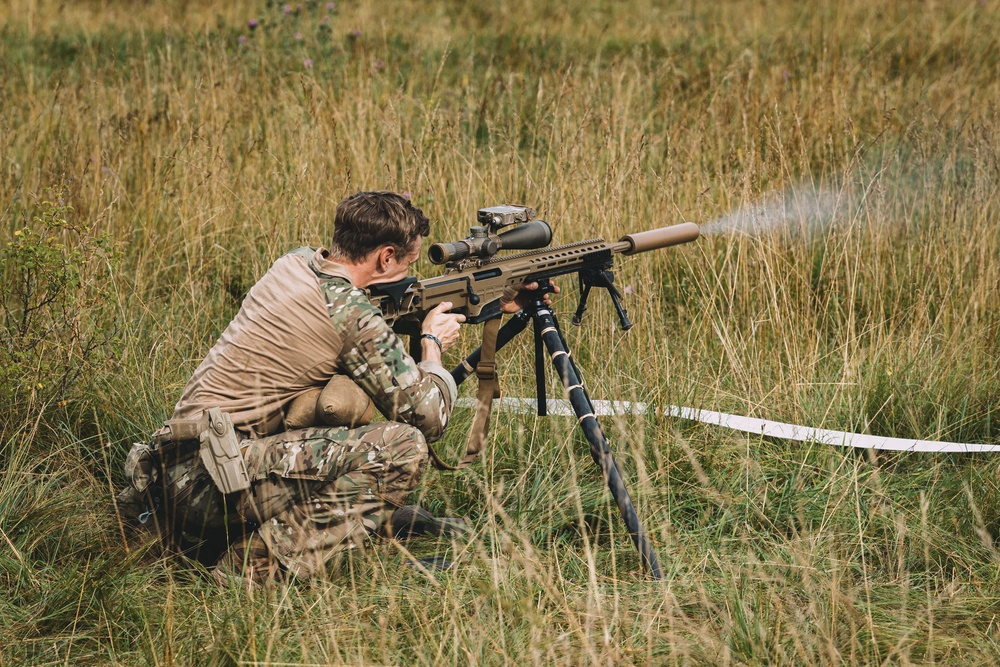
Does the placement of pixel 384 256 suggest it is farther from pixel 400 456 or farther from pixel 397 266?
pixel 400 456

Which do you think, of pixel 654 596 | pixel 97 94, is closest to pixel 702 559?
pixel 654 596

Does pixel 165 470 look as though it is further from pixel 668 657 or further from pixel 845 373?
pixel 845 373

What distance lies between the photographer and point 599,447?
308cm

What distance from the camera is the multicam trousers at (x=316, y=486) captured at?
3105 mm

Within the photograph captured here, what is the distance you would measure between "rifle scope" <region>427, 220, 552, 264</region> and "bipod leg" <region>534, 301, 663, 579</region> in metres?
0.30

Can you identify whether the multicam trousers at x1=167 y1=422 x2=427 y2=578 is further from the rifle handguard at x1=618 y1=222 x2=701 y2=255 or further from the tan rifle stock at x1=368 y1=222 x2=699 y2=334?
the rifle handguard at x1=618 y1=222 x2=701 y2=255

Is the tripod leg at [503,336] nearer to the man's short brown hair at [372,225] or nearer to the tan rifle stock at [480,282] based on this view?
the tan rifle stock at [480,282]

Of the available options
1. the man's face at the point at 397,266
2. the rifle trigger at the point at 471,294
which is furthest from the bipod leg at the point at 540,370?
the man's face at the point at 397,266

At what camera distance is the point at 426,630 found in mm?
2650

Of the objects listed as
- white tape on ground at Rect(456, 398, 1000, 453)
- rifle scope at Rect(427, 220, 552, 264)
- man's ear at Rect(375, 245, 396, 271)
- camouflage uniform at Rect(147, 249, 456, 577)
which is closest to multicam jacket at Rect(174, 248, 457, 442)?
camouflage uniform at Rect(147, 249, 456, 577)

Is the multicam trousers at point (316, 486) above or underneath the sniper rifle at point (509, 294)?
underneath

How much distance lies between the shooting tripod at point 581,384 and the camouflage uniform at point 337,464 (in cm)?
38

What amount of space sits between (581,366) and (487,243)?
131 centimetres

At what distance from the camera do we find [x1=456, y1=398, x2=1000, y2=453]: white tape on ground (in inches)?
151
